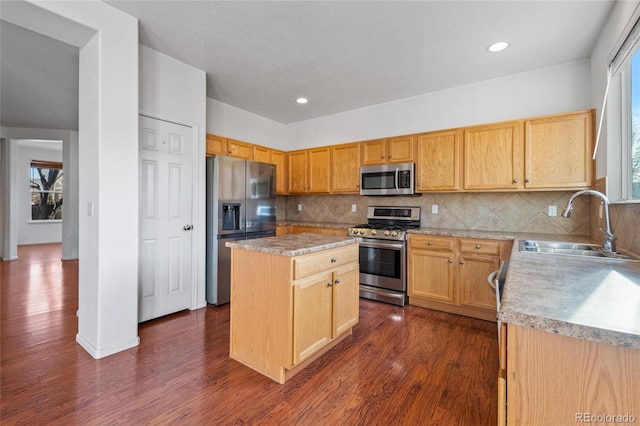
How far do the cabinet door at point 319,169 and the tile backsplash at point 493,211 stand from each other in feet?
Answer: 1.41

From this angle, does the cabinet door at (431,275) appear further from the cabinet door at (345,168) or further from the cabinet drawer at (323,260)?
the cabinet door at (345,168)

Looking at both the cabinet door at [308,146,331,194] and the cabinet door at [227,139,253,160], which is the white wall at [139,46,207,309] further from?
the cabinet door at [308,146,331,194]

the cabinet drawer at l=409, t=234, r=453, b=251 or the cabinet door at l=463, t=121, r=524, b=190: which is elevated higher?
the cabinet door at l=463, t=121, r=524, b=190

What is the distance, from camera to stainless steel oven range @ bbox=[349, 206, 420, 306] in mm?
3379

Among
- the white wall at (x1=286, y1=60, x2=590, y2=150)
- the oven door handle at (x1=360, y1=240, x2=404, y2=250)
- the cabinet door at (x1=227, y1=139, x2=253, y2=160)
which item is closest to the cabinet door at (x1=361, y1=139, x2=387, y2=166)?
the white wall at (x1=286, y1=60, x2=590, y2=150)

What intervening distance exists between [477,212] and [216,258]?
3146 millimetres

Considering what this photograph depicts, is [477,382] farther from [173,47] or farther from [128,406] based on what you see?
[173,47]

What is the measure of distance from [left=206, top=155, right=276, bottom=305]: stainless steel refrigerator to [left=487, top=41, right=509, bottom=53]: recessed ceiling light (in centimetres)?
280

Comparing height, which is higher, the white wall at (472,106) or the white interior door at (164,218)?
the white wall at (472,106)

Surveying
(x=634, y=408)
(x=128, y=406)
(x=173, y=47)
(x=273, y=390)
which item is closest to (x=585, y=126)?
(x=634, y=408)

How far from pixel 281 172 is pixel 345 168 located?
4.06ft

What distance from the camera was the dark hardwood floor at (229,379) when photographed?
62.0 inches

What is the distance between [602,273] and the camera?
4.00 feet

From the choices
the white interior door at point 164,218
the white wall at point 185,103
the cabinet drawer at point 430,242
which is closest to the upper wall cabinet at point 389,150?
the cabinet drawer at point 430,242
